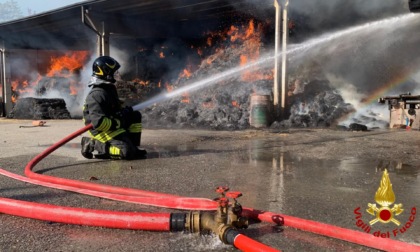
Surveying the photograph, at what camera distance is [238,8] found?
13.2 meters

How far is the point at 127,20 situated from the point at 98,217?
515 inches

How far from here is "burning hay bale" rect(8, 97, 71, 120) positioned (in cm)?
1534

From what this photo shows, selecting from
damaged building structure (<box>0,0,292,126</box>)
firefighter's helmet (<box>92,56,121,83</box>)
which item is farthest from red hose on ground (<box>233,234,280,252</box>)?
damaged building structure (<box>0,0,292,126</box>)

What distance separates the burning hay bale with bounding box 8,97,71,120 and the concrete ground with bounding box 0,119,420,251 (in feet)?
28.9

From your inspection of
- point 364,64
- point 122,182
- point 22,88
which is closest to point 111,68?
point 122,182

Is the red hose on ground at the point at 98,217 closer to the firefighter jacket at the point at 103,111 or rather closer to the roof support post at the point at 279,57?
the firefighter jacket at the point at 103,111

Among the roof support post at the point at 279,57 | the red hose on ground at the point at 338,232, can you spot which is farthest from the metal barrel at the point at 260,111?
the red hose on ground at the point at 338,232

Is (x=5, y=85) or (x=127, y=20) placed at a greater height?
(x=127, y=20)

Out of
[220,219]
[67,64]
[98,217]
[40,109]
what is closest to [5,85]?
[40,109]

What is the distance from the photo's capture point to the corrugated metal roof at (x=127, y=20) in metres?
12.5

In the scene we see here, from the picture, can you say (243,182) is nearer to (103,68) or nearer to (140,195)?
(140,195)

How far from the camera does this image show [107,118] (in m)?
4.59

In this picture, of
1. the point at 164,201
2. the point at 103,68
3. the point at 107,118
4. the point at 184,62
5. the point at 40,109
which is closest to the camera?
the point at 164,201

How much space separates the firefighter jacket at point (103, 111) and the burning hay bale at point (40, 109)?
38.4 feet
